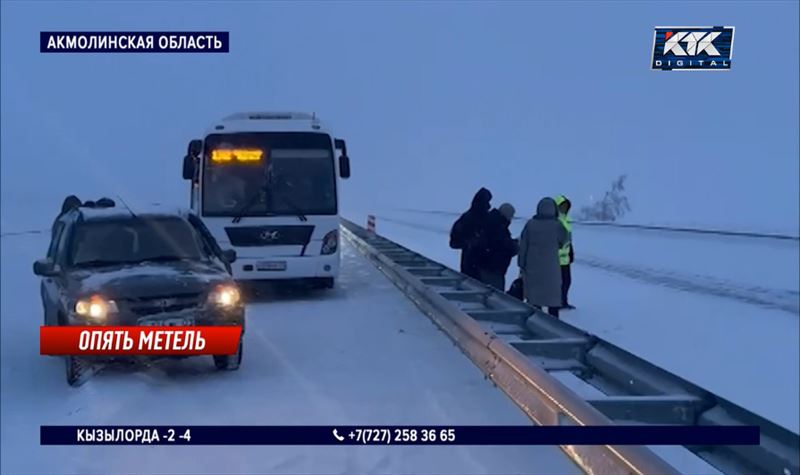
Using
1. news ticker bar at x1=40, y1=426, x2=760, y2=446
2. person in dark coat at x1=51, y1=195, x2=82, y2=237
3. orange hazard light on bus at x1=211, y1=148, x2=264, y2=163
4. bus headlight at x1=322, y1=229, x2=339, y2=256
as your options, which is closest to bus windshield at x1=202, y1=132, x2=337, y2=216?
orange hazard light on bus at x1=211, y1=148, x2=264, y2=163

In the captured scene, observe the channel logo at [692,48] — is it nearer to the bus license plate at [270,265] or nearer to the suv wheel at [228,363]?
the suv wheel at [228,363]

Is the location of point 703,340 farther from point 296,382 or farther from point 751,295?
point 751,295

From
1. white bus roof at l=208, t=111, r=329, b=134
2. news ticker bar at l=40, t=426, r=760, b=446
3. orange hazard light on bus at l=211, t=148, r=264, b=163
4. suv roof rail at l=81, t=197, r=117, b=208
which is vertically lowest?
news ticker bar at l=40, t=426, r=760, b=446

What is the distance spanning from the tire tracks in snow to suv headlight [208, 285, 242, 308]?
981 cm

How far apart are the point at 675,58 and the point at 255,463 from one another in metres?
2.44

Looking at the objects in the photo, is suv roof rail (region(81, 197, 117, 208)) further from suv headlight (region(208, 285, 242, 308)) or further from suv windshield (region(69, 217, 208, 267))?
suv headlight (region(208, 285, 242, 308))

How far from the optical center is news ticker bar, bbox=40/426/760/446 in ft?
10.1

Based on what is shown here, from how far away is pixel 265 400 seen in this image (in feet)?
16.6

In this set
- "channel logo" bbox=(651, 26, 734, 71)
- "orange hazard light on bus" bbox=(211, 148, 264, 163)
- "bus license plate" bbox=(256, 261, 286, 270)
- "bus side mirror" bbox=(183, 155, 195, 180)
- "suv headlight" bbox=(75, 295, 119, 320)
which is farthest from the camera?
"bus license plate" bbox=(256, 261, 286, 270)

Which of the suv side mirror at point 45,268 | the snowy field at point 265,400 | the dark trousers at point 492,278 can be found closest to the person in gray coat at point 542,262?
the dark trousers at point 492,278

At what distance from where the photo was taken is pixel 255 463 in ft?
→ 12.1

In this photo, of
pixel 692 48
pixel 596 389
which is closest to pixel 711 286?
pixel 596 389
